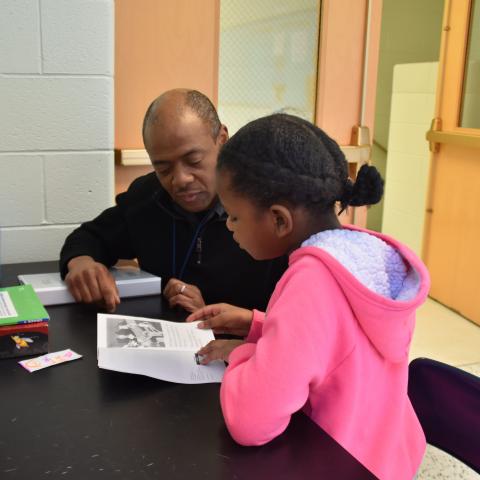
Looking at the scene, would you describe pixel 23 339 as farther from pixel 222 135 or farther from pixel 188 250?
pixel 222 135

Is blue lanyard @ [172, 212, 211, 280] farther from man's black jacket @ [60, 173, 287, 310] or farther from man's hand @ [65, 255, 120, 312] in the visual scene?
man's hand @ [65, 255, 120, 312]

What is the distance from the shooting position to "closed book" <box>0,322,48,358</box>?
1054mm

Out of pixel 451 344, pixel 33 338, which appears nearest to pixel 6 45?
pixel 33 338

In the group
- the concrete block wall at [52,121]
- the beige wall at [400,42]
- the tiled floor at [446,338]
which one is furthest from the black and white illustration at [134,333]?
the beige wall at [400,42]

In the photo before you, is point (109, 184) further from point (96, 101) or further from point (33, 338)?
point (33, 338)

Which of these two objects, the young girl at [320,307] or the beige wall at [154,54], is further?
the beige wall at [154,54]

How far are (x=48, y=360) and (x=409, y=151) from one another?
3557mm

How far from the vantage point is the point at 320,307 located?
0.77 m

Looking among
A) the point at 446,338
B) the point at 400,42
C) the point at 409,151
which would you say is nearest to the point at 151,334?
the point at 446,338

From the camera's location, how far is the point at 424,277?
0.87 metres

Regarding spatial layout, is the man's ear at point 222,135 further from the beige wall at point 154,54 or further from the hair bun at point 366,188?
the beige wall at point 154,54

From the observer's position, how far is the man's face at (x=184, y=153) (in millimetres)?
1357

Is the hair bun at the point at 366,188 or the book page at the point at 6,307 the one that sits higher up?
the hair bun at the point at 366,188

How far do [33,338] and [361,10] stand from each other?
193 cm
